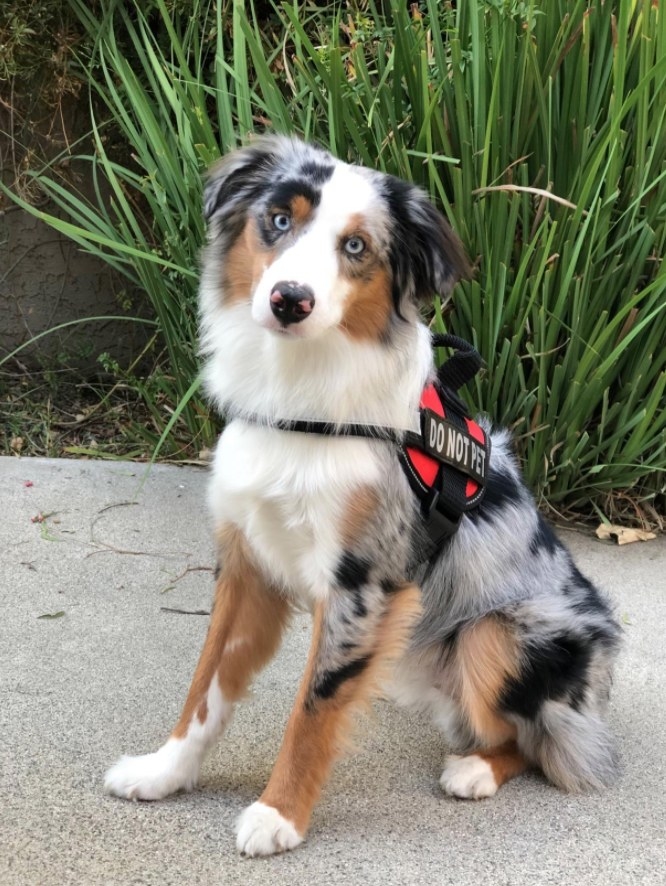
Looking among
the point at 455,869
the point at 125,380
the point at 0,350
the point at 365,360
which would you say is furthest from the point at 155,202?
the point at 455,869

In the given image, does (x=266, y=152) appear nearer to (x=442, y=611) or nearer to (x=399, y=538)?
(x=399, y=538)

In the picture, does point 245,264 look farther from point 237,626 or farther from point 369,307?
point 237,626

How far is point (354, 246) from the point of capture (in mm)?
2006

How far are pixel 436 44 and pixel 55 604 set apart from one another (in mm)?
2402

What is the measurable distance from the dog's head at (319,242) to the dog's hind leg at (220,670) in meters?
0.64

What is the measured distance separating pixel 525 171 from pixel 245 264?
1.71 metres

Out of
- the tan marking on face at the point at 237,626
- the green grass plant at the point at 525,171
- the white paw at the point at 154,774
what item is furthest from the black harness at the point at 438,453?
the green grass plant at the point at 525,171

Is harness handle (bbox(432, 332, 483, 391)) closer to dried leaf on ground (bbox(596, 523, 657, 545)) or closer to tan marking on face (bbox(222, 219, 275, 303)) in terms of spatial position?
tan marking on face (bbox(222, 219, 275, 303))

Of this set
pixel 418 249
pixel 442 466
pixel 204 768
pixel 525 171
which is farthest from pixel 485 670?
pixel 525 171

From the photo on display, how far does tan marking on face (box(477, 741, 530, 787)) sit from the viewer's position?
2.27 metres

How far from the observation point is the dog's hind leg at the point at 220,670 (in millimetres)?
2092

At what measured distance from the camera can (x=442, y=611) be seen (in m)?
2.32

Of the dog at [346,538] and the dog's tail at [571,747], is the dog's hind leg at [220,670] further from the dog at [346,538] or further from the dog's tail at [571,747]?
the dog's tail at [571,747]

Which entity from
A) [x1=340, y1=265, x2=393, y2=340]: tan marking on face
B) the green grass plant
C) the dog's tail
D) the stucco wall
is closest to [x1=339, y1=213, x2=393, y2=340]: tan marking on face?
[x1=340, y1=265, x2=393, y2=340]: tan marking on face
